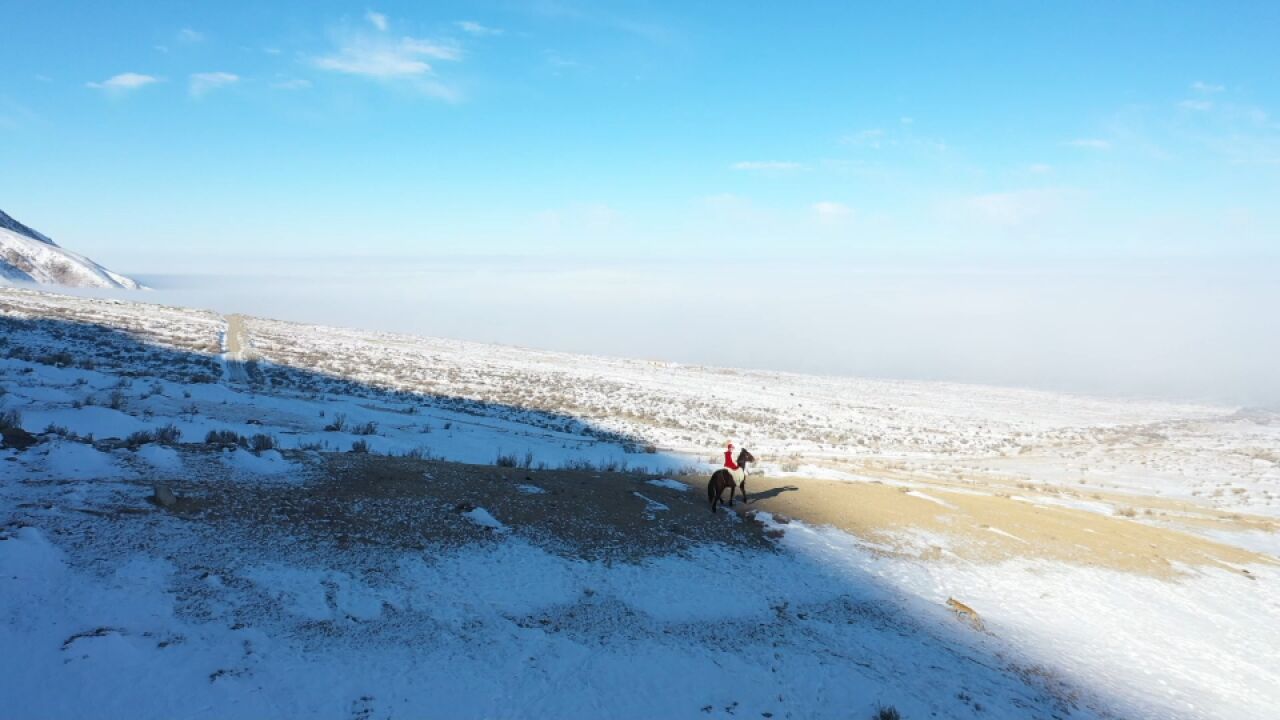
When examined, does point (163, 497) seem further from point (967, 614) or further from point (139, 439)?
point (967, 614)

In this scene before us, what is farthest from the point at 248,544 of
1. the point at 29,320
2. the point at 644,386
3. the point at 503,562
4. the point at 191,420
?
the point at 29,320

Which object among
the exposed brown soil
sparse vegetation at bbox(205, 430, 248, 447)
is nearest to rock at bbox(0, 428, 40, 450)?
sparse vegetation at bbox(205, 430, 248, 447)

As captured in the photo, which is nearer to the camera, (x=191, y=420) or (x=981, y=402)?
(x=191, y=420)

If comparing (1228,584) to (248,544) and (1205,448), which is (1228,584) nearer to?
(248,544)

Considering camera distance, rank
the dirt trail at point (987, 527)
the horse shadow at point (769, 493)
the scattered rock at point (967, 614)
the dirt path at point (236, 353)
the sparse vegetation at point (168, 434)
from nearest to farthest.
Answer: the scattered rock at point (967, 614), the sparse vegetation at point (168, 434), the dirt trail at point (987, 527), the horse shadow at point (769, 493), the dirt path at point (236, 353)

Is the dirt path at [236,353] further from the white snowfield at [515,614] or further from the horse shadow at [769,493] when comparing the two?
the horse shadow at [769,493]

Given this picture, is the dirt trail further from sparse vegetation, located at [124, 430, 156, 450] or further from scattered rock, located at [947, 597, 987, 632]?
sparse vegetation, located at [124, 430, 156, 450]

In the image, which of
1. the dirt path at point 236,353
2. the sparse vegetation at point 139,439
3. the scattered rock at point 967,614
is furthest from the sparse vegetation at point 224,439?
the dirt path at point 236,353
